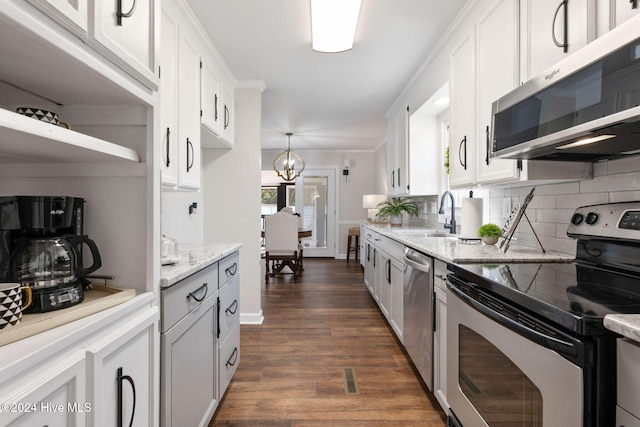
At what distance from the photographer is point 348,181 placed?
7.36 metres

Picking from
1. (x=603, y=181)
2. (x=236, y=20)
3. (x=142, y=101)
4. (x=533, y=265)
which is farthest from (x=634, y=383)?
(x=236, y=20)

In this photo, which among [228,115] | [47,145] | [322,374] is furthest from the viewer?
[228,115]

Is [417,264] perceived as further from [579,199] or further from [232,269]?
[232,269]

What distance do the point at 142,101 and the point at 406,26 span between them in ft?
6.37

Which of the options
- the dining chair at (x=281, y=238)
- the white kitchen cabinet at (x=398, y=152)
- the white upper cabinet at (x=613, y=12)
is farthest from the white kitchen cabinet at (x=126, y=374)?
the dining chair at (x=281, y=238)

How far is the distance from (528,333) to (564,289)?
0.20 m

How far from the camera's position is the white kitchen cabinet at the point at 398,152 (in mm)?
3579

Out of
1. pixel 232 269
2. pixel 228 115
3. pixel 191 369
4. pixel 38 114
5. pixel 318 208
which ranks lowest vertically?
pixel 191 369

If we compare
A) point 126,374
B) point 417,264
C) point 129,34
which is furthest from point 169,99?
point 417,264

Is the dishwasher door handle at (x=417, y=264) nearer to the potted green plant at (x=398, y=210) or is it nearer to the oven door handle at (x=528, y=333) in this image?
the oven door handle at (x=528, y=333)

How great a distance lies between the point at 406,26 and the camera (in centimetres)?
226

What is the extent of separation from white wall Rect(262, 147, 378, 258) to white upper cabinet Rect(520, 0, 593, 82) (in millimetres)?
5790

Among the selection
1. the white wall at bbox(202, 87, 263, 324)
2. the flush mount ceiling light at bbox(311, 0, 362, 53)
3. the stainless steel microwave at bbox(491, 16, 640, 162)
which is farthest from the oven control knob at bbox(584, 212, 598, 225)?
the white wall at bbox(202, 87, 263, 324)

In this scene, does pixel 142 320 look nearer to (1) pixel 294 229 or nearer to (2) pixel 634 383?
(2) pixel 634 383
